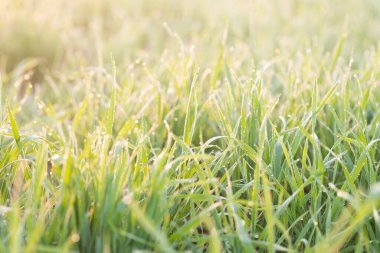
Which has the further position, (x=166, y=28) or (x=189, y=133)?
(x=166, y=28)

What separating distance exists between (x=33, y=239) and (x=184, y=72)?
941 millimetres

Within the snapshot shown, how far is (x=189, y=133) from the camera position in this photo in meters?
1.41

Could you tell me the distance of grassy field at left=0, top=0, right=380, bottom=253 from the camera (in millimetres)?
1096

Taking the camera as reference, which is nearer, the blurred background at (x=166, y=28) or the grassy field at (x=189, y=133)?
the grassy field at (x=189, y=133)

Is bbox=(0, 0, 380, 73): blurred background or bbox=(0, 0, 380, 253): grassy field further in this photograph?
bbox=(0, 0, 380, 73): blurred background

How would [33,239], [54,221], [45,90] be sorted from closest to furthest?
[33,239] → [54,221] → [45,90]

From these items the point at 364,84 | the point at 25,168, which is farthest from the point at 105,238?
the point at 364,84

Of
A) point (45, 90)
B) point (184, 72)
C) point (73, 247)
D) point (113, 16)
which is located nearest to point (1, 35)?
point (45, 90)

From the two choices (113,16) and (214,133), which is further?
(113,16)

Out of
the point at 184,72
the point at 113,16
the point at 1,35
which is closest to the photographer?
the point at 184,72

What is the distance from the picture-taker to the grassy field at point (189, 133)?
110 cm

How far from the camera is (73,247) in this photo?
1111 mm

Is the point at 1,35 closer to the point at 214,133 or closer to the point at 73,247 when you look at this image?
the point at 214,133

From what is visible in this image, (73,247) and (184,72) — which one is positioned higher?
(184,72)
